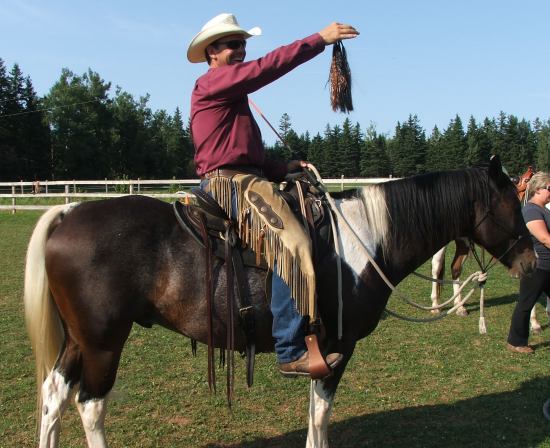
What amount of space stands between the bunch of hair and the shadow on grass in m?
2.66

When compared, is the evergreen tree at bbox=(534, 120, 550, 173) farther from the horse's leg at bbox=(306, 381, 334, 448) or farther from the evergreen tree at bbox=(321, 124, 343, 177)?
the horse's leg at bbox=(306, 381, 334, 448)

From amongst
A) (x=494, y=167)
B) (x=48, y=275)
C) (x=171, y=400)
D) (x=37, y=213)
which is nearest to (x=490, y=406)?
(x=494, y=167)

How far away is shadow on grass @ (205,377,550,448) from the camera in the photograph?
400cm

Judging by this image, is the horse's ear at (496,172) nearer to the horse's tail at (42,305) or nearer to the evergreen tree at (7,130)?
the horse's tail at (42,305)

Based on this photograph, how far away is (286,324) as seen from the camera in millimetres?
3123

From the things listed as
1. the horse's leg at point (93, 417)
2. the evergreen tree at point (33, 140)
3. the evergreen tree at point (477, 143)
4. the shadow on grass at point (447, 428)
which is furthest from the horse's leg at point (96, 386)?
the evergreen tree at point (477, 143)

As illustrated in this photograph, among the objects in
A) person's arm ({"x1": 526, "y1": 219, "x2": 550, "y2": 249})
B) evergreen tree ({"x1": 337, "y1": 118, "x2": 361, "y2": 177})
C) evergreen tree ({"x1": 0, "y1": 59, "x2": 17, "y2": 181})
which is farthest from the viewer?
evergreen tree ({"x1": 337, "y1": 118, "x2": 361, "y2": 177})

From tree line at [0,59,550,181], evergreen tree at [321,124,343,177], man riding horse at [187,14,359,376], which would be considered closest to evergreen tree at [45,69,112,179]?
tree line at [0,59,550,181]

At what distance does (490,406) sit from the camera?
4.66 meters

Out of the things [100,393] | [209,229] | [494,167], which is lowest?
[100,393]

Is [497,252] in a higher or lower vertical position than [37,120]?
lower

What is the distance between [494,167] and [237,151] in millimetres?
1814

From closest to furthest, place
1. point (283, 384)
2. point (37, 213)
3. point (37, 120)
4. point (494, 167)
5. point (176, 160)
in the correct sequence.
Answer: point (494, 167) < point (283, 384) < point (37, 213) < point (37, 120) < point (176, 160)

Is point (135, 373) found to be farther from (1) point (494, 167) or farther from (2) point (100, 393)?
(1) point (494, 167)
